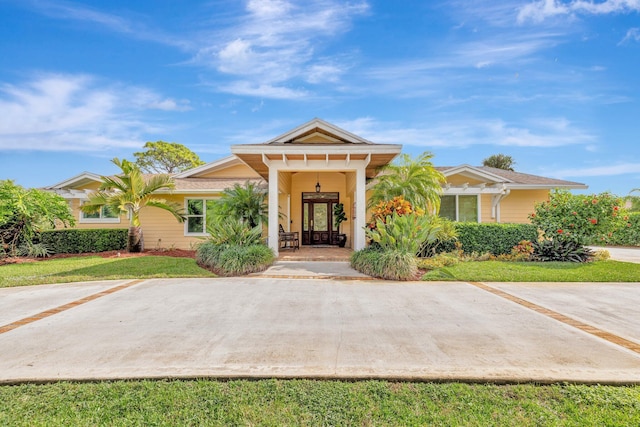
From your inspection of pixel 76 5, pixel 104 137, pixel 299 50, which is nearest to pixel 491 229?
pixel 299 50

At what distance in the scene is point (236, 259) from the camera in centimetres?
827

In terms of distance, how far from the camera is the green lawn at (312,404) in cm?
226

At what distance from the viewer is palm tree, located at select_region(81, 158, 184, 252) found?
11.7m

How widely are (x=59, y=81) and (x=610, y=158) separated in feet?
96.7

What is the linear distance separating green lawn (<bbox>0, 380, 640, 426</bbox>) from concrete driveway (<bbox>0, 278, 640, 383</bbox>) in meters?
0.15

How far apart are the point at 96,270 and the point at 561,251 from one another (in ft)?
46.6

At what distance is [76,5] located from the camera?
1006 centimetres

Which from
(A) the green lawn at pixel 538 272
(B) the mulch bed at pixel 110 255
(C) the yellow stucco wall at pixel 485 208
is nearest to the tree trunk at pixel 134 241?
(B) the mulch bed at pixel 110 255

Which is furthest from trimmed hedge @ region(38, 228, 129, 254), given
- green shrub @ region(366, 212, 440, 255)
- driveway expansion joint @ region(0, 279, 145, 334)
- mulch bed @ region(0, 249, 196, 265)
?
green shrub @ region(366, 212, 440, 255)

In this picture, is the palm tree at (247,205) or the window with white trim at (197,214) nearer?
the palm tree at (247,205)

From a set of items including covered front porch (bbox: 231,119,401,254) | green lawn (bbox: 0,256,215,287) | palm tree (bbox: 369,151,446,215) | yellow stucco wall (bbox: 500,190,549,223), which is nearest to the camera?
green lawn (bbox: 0,256,215,287)

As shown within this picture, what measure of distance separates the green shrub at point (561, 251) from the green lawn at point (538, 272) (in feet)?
2.04

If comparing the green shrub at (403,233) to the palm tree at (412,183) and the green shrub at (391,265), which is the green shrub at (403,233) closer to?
the green shrub at (391,265)

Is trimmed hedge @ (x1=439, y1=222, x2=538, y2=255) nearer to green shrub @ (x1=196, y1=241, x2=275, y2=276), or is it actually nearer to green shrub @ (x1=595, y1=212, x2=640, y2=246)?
green shrub @ (x1=196, y1=241, x2=275, y2=276)
